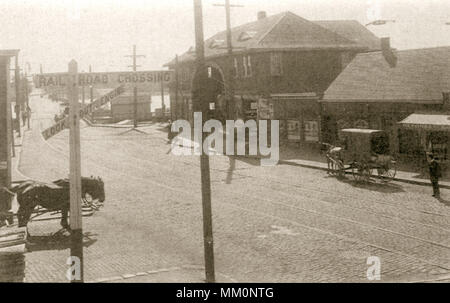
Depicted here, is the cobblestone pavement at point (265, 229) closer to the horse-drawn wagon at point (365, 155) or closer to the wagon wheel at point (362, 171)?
the wagon wheel at point (362, 171)

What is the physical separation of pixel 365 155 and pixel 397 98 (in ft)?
20.5

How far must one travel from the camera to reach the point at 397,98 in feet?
84.5

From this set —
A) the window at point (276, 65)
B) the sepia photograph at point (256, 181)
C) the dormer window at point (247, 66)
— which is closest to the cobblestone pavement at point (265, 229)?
the sepia photograph at point (256, 181)

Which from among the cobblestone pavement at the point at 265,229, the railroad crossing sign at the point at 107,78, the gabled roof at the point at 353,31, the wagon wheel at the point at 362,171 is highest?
the gabled roof at the point at 353,31

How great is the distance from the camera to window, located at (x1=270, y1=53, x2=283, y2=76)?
126ft

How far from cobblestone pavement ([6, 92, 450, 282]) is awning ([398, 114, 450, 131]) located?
3.49 meters

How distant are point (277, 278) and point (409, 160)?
1742 centimetres

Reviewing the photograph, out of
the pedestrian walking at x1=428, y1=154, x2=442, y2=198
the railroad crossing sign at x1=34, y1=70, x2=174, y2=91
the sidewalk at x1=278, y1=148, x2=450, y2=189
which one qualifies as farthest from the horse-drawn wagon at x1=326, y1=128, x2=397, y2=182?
the railroad crossing sign at x1=34, y1=70, x2=174, y2=91

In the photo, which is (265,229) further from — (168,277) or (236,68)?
(236,68)

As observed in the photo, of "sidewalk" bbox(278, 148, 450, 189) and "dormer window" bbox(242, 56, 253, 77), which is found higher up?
"dormer window" bbox(242, 56, 253, 77)

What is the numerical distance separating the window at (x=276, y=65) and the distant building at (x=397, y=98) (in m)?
7.16

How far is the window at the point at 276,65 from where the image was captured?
38438mm

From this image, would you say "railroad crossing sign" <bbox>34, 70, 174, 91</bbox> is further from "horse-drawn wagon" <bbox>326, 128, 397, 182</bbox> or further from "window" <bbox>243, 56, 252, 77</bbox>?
"window" <bbox>243, 56, 252, 77</bbox>
